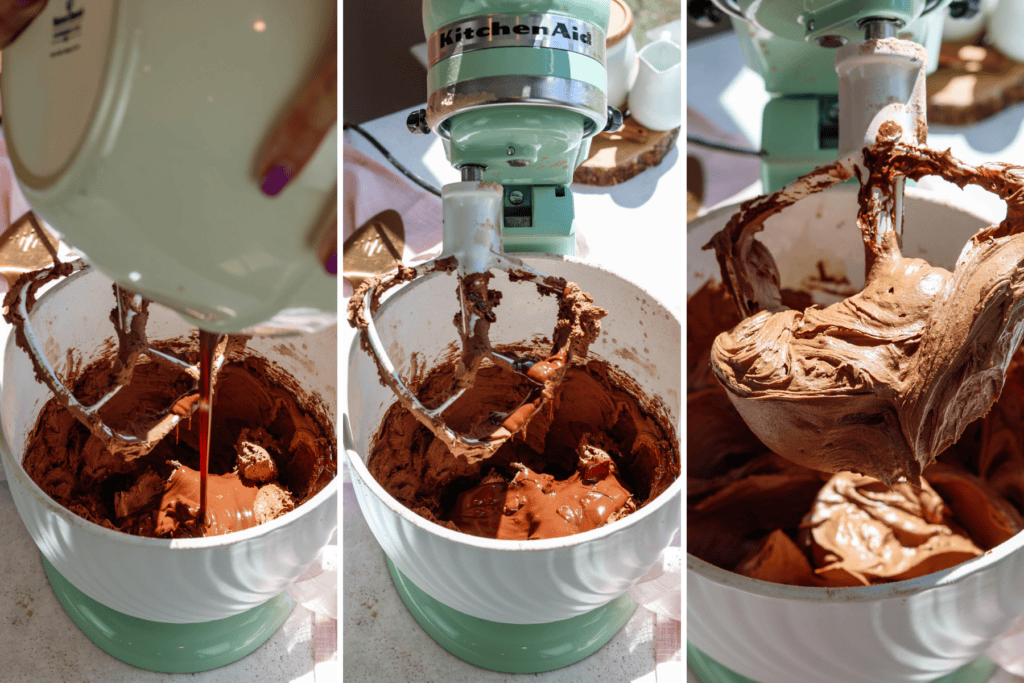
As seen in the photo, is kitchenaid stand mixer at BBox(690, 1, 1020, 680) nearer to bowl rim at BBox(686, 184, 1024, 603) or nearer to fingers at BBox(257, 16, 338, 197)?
bowl rim at BBox(686, 184, 1024, 603)

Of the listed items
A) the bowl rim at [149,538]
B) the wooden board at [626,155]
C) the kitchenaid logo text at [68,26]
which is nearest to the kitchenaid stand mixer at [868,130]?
the wooden board at [626,155]

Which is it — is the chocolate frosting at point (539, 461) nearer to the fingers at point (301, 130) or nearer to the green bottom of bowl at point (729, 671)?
the green bottom of bowl at point (729, 671)

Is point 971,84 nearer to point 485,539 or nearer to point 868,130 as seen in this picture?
point 868,130

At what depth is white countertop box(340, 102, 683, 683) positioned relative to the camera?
17.7 inches

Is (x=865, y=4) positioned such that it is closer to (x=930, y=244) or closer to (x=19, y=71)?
(x=930, y=244)

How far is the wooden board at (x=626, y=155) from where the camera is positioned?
21.1 inches

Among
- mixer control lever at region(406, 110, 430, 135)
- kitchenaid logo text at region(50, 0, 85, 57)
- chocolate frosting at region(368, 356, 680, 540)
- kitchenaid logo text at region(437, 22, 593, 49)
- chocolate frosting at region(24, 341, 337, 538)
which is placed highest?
kitchenaid logo text at region(50, 0, 85, 57)

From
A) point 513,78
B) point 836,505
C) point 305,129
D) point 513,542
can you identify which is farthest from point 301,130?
point 836,505

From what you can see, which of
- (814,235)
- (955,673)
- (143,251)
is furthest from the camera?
(814,235)

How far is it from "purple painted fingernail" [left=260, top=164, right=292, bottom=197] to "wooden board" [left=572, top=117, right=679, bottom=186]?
273 mm

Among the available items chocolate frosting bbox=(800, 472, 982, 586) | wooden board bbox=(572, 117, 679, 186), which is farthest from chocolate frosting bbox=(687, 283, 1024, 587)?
wooden board bbox=(572, 117, 679, 186)

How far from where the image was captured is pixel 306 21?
313 mm

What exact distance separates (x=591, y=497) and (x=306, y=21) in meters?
0.33

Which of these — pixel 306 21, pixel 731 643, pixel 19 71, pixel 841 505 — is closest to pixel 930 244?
pixel 841 505
